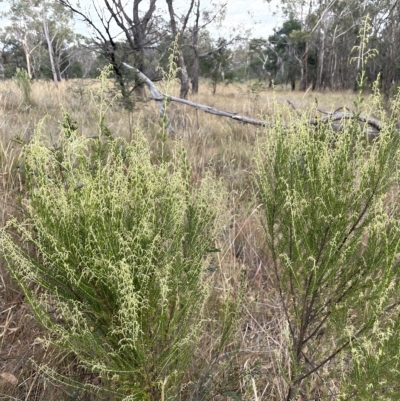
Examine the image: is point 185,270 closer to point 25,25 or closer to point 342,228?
point 342,228

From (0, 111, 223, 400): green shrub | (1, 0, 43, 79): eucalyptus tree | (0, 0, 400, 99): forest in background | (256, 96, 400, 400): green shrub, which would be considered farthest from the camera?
(1, 0, 43, 79): eucalyptus tree

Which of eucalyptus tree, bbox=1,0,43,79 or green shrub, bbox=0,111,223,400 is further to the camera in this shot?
eucalyptus tree, bbox=1,0,43,79

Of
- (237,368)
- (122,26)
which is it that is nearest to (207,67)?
(122,26)

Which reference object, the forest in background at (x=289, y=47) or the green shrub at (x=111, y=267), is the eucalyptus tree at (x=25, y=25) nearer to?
the forest in background at (x=289, y=47)

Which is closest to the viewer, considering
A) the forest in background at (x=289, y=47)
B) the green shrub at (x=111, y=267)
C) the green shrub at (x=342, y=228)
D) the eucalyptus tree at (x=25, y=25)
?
the green shrub at (x=111, y=267)

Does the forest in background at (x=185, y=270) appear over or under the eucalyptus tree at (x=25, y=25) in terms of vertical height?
under

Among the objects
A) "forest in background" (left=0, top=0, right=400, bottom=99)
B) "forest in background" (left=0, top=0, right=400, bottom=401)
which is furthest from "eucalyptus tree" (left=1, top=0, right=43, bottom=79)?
"forest in background" (left=0, top=0, right=400, bottom=401)

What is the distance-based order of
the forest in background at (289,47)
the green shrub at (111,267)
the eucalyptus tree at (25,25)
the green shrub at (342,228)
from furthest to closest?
the eucalyptus tree at (25,25)
the forest in background at (289,47)
the green shrub at (342,228)
the green shrub at (111,267)

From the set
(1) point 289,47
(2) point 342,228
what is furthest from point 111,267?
(1) point 289,47

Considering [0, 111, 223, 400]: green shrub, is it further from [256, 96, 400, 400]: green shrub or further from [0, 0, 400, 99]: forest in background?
[0, 0, 400, 99]: forest in background

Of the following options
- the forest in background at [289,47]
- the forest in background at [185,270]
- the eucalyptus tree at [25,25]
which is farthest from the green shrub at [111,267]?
the eucalyptus tree at [25,25]

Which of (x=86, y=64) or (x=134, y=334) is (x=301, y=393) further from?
(x=86, y=64)

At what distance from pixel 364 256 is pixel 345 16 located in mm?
29601

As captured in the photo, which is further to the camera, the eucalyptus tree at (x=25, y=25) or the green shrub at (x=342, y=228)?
the eucalyptus tree at (x=25, y=25)
